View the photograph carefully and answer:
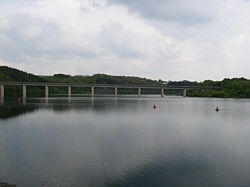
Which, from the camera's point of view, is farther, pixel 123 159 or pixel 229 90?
pixel 229 90

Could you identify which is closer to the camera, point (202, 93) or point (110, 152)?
point (110, 152)

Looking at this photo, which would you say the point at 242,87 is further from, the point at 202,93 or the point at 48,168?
the point at 48,168

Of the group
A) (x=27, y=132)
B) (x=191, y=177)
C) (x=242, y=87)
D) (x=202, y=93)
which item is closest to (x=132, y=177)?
(x=191, y=177)

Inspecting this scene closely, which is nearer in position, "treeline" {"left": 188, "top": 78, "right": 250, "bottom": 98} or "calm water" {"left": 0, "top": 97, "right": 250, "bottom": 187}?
"calm water" {"left": 0, "top": 97, "right": 250, "bottom": 187}

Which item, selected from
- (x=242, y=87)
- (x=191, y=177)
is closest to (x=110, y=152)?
(x=191, y=177)

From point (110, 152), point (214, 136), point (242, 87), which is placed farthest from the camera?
point (242, 87)

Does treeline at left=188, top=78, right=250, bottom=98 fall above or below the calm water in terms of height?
above

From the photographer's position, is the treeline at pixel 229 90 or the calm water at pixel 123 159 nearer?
the calm water at pixel 123 159

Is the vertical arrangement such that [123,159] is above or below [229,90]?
below

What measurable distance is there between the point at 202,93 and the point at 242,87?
32.0m

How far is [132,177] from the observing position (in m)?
20.4

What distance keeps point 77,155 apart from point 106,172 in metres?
6.18

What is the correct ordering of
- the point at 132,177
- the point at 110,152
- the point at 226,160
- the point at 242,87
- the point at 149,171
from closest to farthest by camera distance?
1. the point at 132,177
2. the point at 149,171
3. the point at 226,160
4. the point at 110,152
5. the point at 242,87

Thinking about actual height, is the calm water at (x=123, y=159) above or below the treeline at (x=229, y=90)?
below
